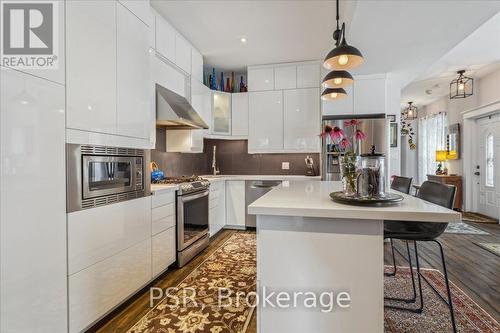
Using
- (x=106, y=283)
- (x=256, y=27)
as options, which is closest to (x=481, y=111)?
(x=256, y=27)

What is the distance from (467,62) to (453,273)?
3.64 meters

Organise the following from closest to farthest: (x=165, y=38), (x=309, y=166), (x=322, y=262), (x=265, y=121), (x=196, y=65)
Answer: (x=322, y=262) → (x=165, y=38) → (x=196, y=65) → (x=265, y=121) → (x=309, y=166)

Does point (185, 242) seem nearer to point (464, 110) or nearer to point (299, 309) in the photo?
point (299, 309)

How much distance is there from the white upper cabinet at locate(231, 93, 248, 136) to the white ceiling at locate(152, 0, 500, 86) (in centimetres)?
72

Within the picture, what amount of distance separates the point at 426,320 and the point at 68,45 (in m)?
3.00

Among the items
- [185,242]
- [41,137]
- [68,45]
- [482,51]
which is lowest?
[185,242]

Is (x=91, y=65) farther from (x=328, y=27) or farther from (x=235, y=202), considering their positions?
(x=235, y=202)

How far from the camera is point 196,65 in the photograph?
3873mm

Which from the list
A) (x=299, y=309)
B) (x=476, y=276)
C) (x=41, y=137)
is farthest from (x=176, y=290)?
(x=476, y=276)

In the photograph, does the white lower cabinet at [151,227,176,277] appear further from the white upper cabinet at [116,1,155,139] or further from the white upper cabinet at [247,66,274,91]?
the white upper cabinet at [247,66,274,91]

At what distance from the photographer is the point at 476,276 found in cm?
258

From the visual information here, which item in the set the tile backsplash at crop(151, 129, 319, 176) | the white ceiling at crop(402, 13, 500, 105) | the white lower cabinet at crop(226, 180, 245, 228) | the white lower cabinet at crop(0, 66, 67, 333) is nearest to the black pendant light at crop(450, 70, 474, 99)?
the white ceiling at crop(402, 13, 500, 105)

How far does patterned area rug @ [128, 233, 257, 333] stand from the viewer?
5.95ft

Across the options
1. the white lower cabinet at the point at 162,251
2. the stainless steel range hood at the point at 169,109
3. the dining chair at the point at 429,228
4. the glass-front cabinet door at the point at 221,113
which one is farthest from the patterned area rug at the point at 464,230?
the stainless steel range hood at the point at 169,109
